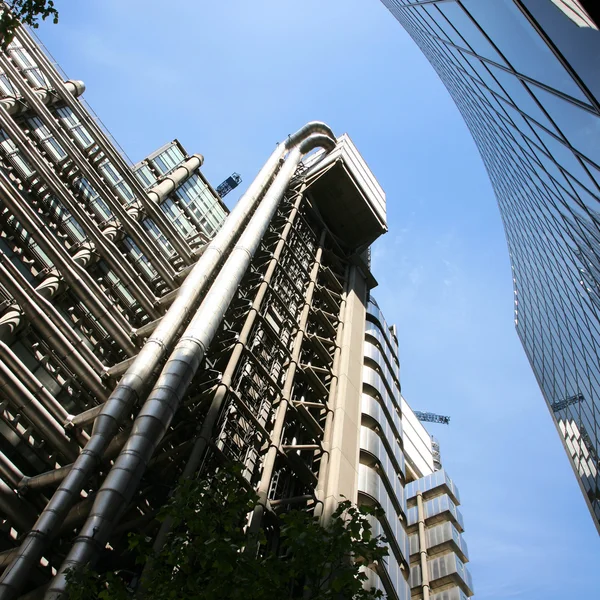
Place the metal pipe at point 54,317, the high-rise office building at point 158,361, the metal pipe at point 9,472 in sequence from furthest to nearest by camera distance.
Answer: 1. the metal pipe at point 54,317
2. the high-rise office building at point 158,361
3. the metal pipe at point 9,472

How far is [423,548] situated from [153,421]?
3459 centimetres

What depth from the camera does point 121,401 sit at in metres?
20.3

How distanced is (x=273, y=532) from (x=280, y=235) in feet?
67.6

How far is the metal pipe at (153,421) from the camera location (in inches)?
Result: 642

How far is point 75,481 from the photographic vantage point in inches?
693

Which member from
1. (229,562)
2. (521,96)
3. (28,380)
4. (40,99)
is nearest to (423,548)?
(28,380)

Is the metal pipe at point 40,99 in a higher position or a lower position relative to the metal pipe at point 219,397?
higher

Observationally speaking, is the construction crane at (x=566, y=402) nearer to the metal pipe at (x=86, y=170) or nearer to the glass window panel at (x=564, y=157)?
the glass window panel at (x=564, y=157)

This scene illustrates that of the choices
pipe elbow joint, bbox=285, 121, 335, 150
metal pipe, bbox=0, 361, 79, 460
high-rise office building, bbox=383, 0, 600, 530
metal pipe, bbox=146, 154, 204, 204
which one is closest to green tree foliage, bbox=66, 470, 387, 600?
metal pipe, bbox=0, 361, 79, 460

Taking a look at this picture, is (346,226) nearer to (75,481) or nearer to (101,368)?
(101,368)

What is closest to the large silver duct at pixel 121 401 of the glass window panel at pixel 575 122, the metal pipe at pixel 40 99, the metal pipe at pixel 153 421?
the metal pipe at pixel 153 421

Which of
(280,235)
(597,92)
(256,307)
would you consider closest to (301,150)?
(280,235)

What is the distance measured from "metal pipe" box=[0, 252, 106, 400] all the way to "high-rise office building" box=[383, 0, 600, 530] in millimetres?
17400

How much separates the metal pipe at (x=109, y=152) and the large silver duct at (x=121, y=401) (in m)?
3.38
